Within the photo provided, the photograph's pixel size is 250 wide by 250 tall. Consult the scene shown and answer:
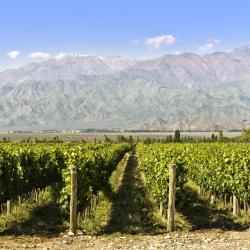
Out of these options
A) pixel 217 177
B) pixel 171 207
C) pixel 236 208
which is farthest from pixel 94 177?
pixel 171 207

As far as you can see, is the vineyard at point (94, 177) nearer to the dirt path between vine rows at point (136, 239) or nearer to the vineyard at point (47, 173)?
the vineyard at point (47, 173)

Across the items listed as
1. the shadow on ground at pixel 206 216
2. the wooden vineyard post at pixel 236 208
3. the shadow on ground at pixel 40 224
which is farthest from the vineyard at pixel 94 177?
the shadow on ground at pixel 40 224

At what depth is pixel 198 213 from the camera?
2575 centimetres

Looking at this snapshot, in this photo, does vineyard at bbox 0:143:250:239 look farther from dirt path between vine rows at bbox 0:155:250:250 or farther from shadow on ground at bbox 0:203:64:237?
dirt path between vine rows at bbox 0:155:250:250

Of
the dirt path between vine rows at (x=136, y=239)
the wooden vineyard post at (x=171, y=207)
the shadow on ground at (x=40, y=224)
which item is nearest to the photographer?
the dirt path between vine rows at (x=136, y=239)

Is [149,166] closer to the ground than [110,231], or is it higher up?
higher up

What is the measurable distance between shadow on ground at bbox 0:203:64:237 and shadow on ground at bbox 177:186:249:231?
6.19m

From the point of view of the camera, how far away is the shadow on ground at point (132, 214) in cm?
2059

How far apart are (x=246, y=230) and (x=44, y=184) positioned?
44.7 feet

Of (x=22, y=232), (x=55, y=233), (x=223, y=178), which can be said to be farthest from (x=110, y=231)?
(x=223, y=178)

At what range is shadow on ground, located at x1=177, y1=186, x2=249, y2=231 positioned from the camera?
21603mm

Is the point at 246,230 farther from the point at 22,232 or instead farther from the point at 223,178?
the point at 22,232

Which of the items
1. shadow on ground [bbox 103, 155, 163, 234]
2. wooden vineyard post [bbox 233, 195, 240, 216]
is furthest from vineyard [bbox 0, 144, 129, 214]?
wooden vineyard post [bbox 233, 195, 240, 216]

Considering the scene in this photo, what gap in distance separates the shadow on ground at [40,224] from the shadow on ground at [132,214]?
7.60 ft
